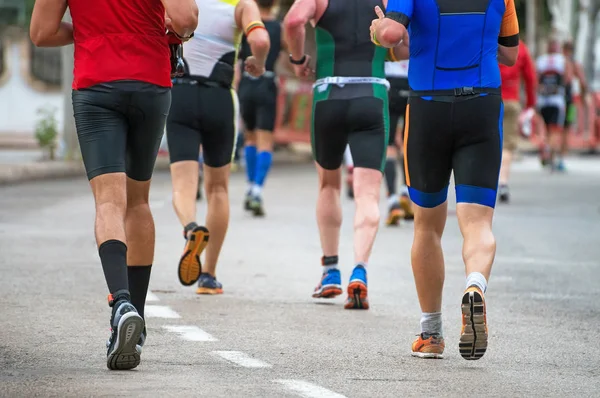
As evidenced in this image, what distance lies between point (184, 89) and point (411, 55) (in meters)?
2.96

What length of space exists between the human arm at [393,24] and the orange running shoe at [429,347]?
1.40m

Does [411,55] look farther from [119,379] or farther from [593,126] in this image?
[593,126]

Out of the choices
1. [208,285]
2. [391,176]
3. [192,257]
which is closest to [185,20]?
[192,257]

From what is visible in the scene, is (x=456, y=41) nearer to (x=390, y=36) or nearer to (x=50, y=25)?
(x=390, y=36)

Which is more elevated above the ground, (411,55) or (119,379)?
(411,55)

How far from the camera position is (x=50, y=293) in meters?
9.78

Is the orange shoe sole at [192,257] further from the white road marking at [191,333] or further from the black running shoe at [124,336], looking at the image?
the black running shoe at [124,336]

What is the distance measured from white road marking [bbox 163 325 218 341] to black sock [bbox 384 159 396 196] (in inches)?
294

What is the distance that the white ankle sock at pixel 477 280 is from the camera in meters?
6.96

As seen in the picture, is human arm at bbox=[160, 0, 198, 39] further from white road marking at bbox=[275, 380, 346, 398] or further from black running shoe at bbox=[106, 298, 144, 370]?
white road marking at bbox=[275, 380, 346, 398]

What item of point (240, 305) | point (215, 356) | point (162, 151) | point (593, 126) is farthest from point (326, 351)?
point (593, 126)

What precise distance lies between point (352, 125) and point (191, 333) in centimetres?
231

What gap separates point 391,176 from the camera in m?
15.8

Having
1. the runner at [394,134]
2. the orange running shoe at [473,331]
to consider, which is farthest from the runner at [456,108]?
the runner at [394,134]
